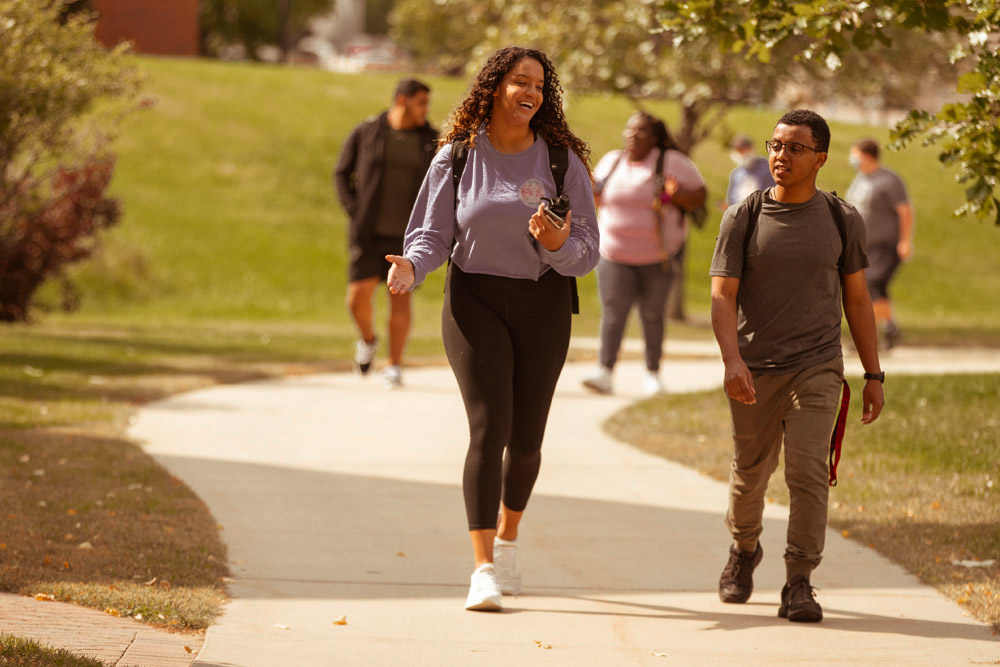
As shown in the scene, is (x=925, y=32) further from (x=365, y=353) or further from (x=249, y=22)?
(x=249, y=22)

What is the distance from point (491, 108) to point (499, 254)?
22.5 inches

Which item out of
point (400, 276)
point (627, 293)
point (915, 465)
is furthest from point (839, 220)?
point (627, 293)

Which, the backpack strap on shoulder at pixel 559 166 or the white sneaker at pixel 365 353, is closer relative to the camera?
the backpack strap on shoulder at pixel 559 166

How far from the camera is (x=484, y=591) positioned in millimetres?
5277

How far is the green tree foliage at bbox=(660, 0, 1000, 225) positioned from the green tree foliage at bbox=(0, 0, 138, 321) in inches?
227

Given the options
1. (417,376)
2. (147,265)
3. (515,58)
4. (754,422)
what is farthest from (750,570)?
(147,265)

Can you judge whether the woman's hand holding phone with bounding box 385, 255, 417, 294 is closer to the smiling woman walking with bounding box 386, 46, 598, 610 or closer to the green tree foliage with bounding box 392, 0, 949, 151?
the smiling woman walking with bounding box 386, 46, 598, 610

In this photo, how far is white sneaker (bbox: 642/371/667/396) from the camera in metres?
11.6

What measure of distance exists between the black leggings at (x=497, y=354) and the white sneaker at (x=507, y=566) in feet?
0.85

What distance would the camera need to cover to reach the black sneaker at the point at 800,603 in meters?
5.20

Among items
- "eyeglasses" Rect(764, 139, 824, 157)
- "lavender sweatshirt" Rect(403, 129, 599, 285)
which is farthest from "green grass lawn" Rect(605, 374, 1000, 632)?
"lavender sweatshirt" Rect(403, 129, 599, 285)

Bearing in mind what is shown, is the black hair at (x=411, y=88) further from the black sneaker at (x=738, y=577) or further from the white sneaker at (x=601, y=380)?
the black sneaker at (x=738, y=577)

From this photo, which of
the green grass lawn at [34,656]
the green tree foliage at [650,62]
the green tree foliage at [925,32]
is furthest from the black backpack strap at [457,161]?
the green tree foliage at [650,62]

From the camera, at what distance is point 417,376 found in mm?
12578
